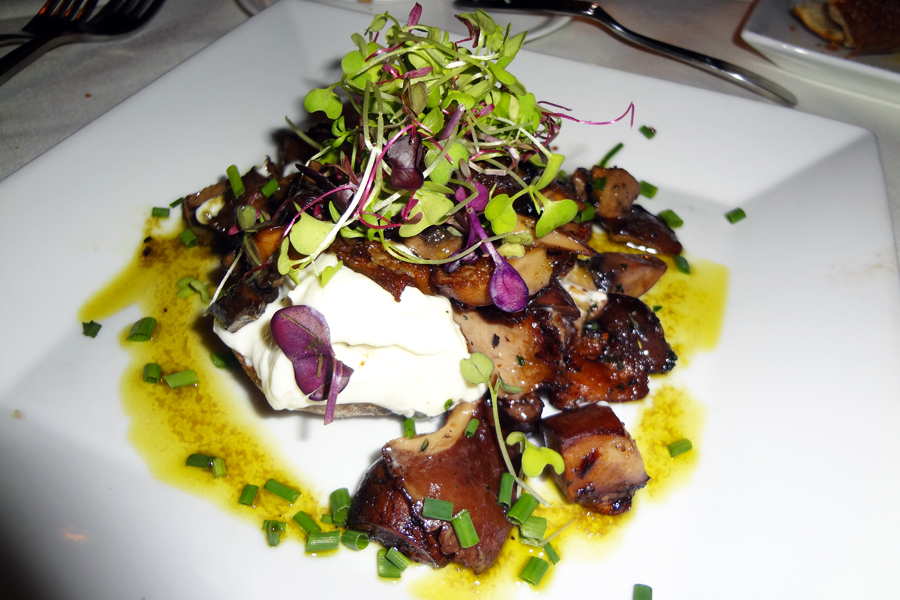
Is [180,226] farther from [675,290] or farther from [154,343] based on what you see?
[675,290]

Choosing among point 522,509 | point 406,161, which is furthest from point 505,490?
point 406,161

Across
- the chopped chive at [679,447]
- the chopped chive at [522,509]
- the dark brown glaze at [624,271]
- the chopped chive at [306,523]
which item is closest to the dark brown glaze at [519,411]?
the chopped chive at [522,509]

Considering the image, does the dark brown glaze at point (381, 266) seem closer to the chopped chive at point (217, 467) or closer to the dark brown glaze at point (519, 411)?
the dark brown glaze at point (519, 411)

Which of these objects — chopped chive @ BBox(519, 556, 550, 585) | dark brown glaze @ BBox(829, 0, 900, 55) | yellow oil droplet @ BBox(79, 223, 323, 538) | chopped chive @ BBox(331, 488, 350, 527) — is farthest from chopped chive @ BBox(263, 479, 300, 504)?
dark brown glaze @ BBox(829, 0, 900, 55)

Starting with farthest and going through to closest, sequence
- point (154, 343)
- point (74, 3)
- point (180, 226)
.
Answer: point (74, 3)
point (180, 226)
point (154, 343)

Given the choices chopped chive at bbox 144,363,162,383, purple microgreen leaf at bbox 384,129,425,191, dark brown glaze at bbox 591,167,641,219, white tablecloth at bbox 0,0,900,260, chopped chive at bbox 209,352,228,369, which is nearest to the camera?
purple microgreen leaf at bbox 384,129,425,191

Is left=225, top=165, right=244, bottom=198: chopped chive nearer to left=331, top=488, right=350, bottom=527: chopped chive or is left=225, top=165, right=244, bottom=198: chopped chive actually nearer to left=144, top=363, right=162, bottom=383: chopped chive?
left=144, top=363, right=162, bottom=383: chopped chive

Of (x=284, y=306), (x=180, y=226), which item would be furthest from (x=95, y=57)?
(x=284, y=306)
